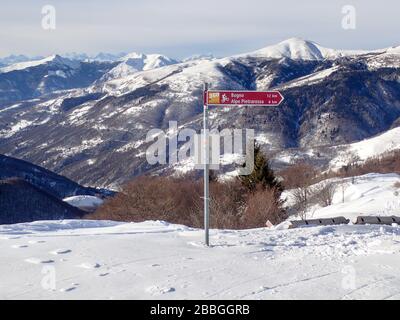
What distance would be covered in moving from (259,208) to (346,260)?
22748 millimetres

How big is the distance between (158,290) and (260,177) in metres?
31.8

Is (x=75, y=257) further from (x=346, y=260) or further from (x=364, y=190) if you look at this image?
(x=364, y=190)

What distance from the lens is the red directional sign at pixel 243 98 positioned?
12430 millimetres

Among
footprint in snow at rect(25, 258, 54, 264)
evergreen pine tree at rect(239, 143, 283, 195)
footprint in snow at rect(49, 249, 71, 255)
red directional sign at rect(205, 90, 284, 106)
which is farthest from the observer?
evergreen pine tree at rect(239, 143, 283, 195)

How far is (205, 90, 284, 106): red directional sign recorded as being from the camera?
489 inches

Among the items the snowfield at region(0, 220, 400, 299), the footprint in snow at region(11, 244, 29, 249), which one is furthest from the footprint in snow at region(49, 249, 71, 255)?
the footprint in snow at region(11, 244, 29, 249)

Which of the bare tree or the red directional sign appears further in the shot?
the bare tree

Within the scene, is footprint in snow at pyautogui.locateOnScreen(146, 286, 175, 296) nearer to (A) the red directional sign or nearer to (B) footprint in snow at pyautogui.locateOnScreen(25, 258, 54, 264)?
(B) footprint in snow at pyautogui.locateOnScreen(25, 258, 54, 264)

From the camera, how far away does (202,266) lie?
1148cm

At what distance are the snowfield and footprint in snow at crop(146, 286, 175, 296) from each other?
0.02 m

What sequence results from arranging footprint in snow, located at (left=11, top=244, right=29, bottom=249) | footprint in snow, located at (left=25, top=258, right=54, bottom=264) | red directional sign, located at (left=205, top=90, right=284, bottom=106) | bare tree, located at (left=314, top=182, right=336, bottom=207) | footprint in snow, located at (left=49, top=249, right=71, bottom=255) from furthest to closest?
bare tree, located at (left=314, top=182, right=336, bottom=207) < footprint in snow, located at (left=11, top=244, right=29, bottom=249) < footprint in snow, located at (left=49, top=249, right=71, bottom=255) < red directional sign, located at (left=205, top=90, right=284, bottom=106) < footprint in snow, located at (left=25, top=258, right=54, bottom=264)

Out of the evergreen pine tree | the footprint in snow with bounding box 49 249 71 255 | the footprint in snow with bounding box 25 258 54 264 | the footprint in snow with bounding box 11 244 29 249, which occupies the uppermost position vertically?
the footprint in snow with bounding box 25 258 54 264

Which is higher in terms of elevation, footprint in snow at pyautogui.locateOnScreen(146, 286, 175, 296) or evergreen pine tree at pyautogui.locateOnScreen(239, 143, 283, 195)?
footprint in snow at pyautogui.locateOnScreen(146, 286, 175, 296)
